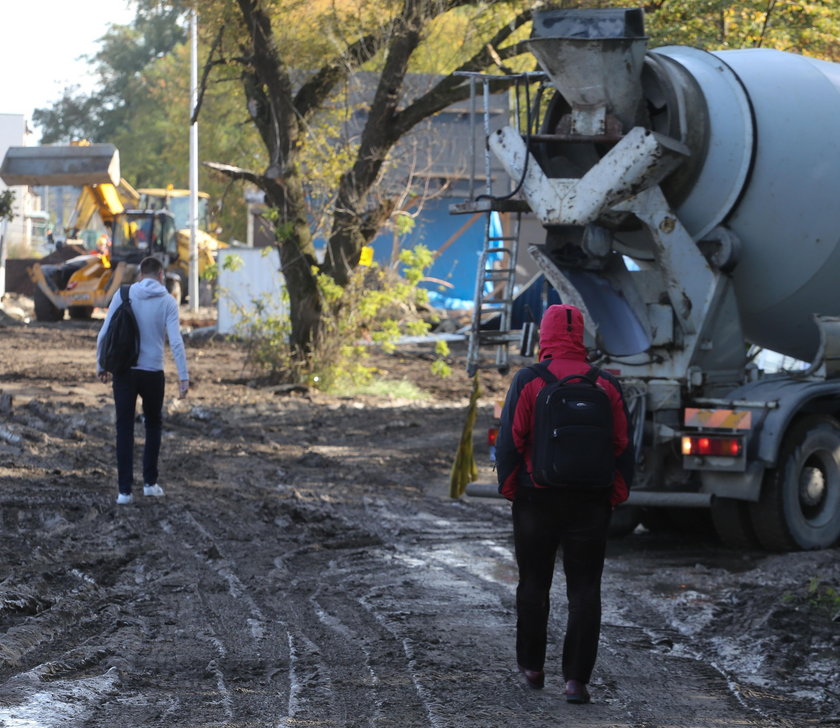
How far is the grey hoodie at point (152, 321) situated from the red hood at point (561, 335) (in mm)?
5277

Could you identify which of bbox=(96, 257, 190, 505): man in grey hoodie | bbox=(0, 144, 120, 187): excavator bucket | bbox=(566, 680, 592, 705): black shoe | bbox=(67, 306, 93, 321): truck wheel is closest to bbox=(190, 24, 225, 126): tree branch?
bbox=(96, 257, 190, 505): man in grey hoodie

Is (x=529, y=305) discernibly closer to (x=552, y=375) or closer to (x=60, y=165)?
(x=552, y=375)

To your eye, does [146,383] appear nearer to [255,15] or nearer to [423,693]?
[423,693]

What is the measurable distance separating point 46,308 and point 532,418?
2981cm

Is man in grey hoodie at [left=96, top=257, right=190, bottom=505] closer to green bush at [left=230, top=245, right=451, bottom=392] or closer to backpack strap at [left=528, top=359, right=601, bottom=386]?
backpack strap at [left=528, top=359, right=601, bottom=386]

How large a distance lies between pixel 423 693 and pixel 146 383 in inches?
218

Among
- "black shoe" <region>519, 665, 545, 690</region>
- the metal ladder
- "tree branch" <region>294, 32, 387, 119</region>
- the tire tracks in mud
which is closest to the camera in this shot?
the tire tracks in mud

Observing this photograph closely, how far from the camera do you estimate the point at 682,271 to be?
9430 mm

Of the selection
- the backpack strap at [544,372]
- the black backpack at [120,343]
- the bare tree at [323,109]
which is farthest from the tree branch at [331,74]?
the backpack strap at [544,372]

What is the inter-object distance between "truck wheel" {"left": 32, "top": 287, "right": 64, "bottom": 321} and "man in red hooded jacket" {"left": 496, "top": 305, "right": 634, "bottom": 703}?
29450 millimetres

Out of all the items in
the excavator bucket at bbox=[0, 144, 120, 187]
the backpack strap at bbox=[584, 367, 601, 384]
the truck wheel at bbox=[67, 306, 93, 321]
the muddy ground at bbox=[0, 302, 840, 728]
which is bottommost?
the muddy ground at bbox=[0, 302, 840, 728]

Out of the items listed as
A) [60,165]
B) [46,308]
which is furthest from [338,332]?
[46,308]

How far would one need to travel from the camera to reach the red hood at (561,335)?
5.95 m

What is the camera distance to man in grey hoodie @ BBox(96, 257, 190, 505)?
10.6m
